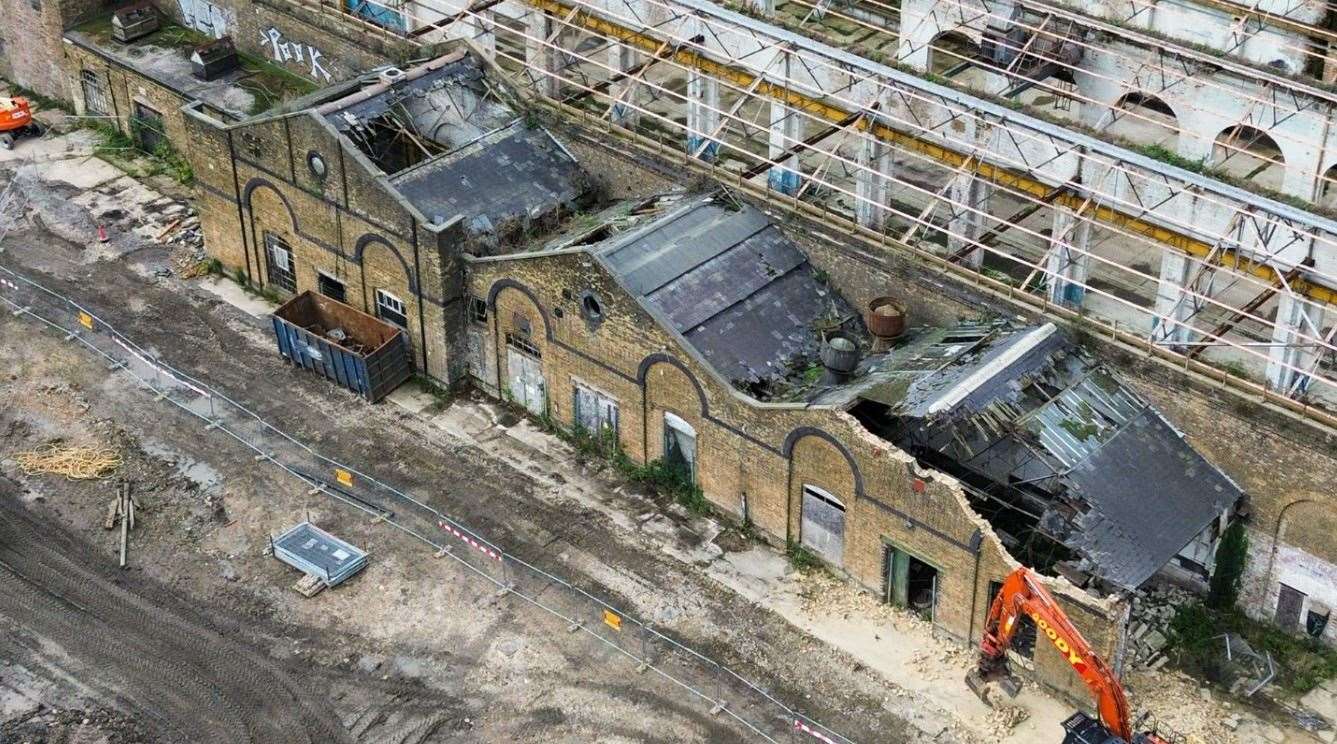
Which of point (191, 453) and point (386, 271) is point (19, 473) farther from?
point (386, 271)

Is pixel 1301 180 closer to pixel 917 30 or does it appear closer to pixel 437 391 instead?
pixel 917 30

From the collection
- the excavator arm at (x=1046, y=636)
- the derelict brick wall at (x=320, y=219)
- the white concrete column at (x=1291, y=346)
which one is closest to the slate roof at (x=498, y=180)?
the derelict brick wall at (x=320, y=219)

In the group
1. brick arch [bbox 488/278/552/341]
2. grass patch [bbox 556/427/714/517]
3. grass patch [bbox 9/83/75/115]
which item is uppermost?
brick arch [bbox 488/278/552/341]

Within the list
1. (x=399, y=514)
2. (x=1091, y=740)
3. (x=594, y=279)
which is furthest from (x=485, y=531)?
(x=1091, y=740)

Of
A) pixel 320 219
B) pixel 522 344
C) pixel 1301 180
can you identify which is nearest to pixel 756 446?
pixel 522 344

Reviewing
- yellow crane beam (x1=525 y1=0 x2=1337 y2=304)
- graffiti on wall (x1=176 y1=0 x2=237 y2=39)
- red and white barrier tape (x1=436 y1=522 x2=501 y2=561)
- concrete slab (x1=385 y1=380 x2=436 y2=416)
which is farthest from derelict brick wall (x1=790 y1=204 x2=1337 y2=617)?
graffiti on wall (x1=176 y1=0 x2=237 y2=39)

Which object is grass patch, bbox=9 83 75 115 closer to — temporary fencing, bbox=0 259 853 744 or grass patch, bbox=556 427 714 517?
temporary fencing, bbox=0 259 853 744

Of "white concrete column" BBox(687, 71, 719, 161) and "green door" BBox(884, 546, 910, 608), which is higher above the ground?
"white concrete column" BBox(687, 71, 719, 161)
